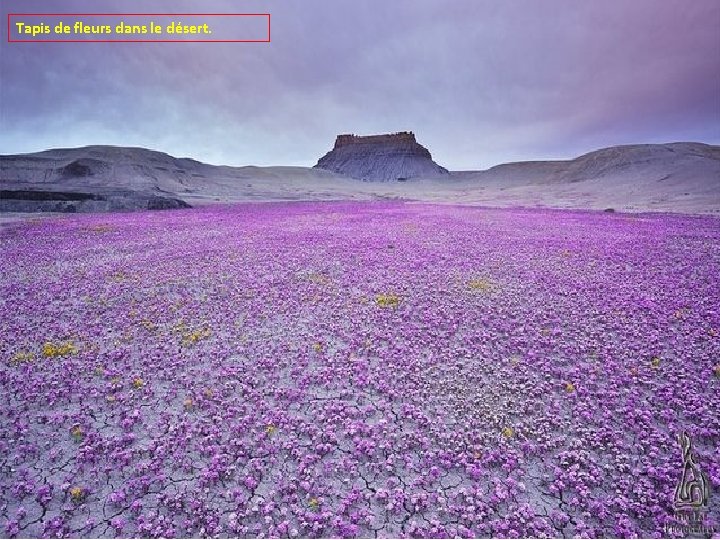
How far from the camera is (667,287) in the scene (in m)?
14.7

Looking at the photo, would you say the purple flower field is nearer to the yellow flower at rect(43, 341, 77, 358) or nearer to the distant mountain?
the yellow flower at rect(43, 341, 77, 358)

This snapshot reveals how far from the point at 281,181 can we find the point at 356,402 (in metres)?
165

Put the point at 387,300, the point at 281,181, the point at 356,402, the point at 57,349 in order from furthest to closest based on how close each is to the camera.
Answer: the point at 281,181 < the point at 387,300 < the point at 57,349 < the point at 356,402

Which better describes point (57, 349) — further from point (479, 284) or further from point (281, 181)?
point (281, 181)

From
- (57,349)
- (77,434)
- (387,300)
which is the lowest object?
(77,434)

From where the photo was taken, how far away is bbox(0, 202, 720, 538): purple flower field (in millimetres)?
5512

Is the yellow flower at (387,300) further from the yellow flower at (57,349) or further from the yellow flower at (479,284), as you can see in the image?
the yellow flower at (57,349)

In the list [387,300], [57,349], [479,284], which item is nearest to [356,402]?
[387,300]

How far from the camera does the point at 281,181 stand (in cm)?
16425

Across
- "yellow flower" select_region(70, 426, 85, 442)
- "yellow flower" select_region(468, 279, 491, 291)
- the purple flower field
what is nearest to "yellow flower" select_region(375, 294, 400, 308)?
the purple flower field

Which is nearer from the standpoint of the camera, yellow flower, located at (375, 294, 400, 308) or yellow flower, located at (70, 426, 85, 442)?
yellow flower, located at (70, 426, 85, 442)

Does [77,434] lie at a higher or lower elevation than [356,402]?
lower

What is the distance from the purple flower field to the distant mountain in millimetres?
45893

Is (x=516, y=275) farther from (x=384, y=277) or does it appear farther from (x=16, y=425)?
(x=16, y=425)
